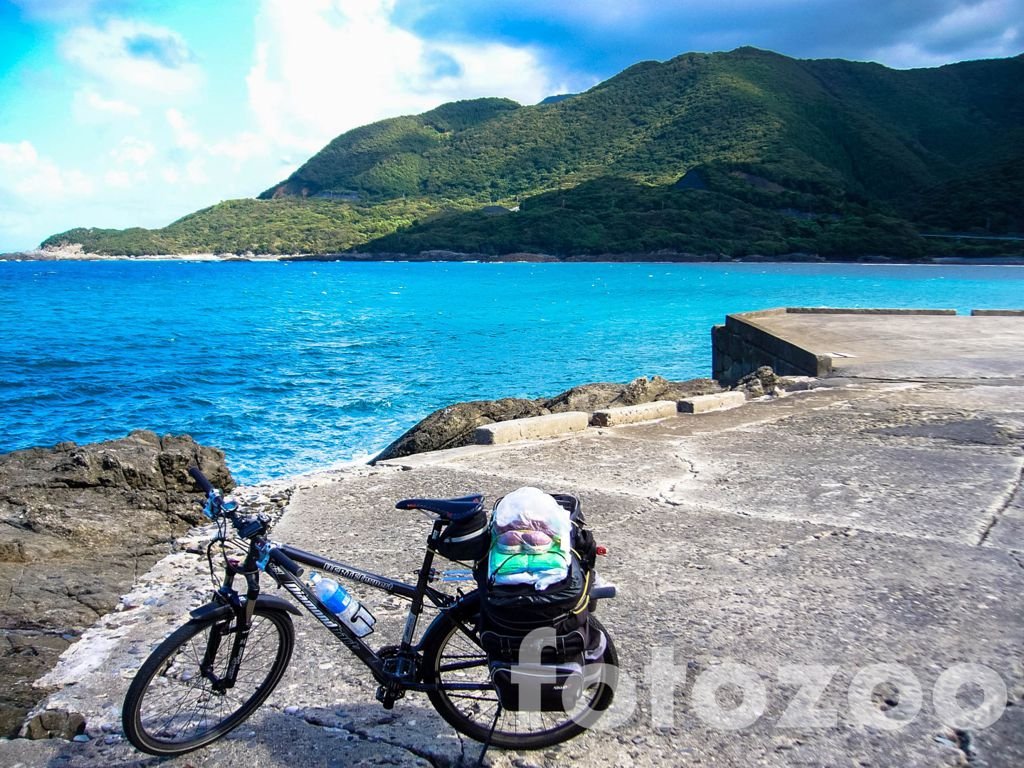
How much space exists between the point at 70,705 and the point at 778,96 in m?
159

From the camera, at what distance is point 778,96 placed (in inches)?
5709

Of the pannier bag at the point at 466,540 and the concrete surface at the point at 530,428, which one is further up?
the pannier bag at the point at 466,540

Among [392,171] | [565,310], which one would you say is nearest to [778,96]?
[392,171]

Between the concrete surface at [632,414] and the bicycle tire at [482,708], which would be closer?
the bicycle tire at [482,708]

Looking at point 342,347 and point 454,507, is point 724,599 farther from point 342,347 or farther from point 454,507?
point 342,347

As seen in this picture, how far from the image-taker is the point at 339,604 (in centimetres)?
321

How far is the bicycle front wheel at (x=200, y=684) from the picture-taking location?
308cm

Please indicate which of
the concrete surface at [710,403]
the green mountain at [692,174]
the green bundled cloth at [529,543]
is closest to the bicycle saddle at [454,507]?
the green bundled cloth at [529,543]

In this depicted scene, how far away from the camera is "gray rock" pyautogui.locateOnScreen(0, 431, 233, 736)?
418 centimetres

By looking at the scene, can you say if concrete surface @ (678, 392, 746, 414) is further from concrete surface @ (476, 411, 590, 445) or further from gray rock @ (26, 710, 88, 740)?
gray rock @ (26, 710, 88, 740)

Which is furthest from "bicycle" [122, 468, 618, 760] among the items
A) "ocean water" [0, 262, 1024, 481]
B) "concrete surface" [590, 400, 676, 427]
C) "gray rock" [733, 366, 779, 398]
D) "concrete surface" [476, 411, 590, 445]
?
"ocean water" [0, 262, 1024, 481]

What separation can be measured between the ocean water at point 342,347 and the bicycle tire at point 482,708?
1201cm

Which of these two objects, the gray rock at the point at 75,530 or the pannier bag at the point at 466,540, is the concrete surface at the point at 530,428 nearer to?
the gray rock at the point at 75,530

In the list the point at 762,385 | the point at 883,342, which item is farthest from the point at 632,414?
the point at 883,342
